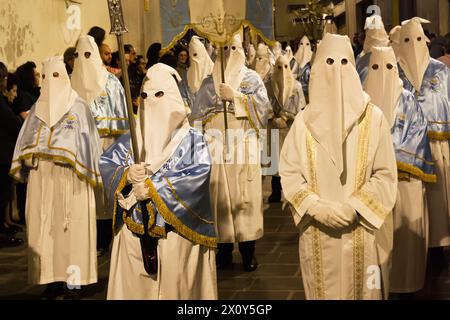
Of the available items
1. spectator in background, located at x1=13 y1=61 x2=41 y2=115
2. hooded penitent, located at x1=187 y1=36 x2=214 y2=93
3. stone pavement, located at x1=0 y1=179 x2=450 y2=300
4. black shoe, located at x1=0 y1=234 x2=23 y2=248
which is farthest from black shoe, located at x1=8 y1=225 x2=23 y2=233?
hooded penitent, located at x1=187 y1=36 x2=214 y2=93

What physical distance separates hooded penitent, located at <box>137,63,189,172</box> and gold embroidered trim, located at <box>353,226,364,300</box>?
4.44 feet

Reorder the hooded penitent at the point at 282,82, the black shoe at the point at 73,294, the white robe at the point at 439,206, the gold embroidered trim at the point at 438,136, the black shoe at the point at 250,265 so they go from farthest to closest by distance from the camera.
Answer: the hooded penitent at the point at 282,82 < the black shoe at the point at 250,265 < the gold embroidered trim at the point at 438,136 < the white robe at the point at 439,206 < the black shoe at the point at 73,294

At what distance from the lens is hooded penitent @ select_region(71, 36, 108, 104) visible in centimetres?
1034

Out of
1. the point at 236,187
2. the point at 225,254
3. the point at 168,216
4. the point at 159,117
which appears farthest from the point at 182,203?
the point at 225,254

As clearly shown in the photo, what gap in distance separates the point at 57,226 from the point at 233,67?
256 cm

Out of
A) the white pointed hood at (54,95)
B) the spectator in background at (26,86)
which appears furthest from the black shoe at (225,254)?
the spectator in background at (26,86)

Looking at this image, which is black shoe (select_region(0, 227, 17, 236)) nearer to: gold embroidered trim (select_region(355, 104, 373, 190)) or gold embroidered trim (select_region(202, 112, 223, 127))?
gold embroidered trim (select_region(202, 112, 223, 127))

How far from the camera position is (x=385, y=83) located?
7.71 m

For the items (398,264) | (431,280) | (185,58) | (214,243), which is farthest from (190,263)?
(185,58)

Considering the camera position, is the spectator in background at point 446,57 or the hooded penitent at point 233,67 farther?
the spectator in background at point 446,57

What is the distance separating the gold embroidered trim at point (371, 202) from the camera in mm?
5832

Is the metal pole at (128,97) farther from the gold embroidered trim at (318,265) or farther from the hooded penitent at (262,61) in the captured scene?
the hooded penitent at (262,61)

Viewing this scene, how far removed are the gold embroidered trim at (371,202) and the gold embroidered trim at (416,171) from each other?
1822mm

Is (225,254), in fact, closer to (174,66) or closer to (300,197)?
(174,66)
